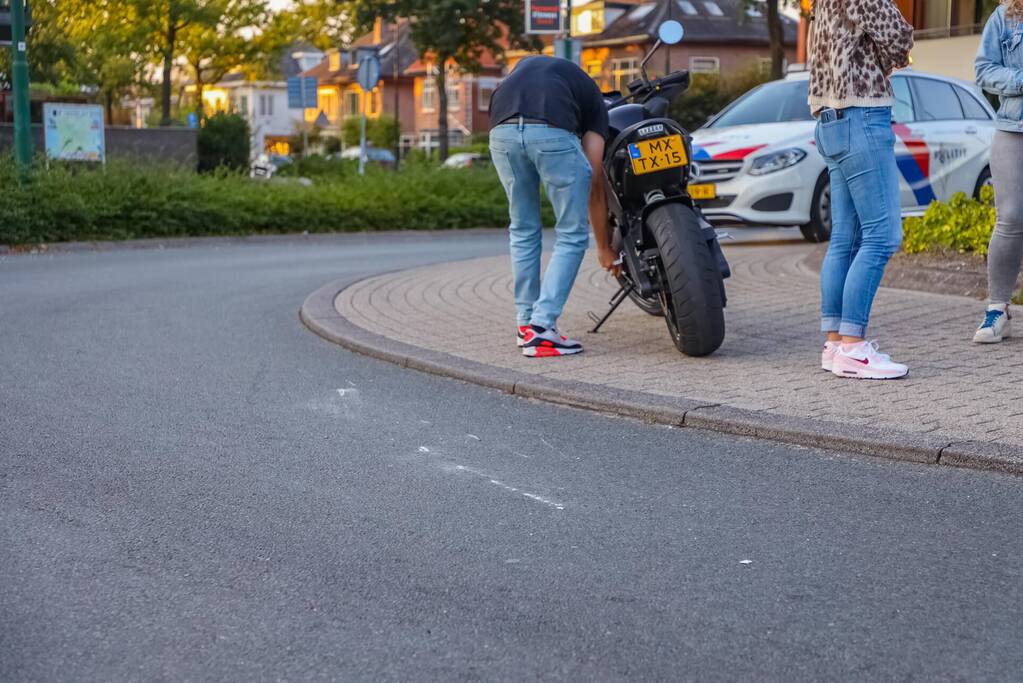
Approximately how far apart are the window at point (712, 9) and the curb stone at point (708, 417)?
70816mm

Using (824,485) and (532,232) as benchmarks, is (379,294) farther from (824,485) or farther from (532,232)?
(824,485)

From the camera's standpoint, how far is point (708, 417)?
5.74m

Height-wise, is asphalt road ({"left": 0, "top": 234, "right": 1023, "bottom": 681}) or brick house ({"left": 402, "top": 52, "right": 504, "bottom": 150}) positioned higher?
brick house ({"left": 402, "top": 52, "right": 504, "bottom": 150})

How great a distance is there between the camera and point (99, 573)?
12.7 feet

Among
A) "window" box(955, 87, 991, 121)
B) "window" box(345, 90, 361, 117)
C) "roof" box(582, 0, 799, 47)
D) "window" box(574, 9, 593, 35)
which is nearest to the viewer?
"window" box(955, 87, 991, 121)

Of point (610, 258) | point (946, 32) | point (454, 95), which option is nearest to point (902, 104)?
point (610, 258)

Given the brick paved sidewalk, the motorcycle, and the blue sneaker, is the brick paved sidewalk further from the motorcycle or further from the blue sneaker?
the motorcycle

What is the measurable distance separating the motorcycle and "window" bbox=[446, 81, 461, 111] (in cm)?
8480

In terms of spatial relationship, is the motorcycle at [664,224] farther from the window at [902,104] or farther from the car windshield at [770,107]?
the window at [902,104]

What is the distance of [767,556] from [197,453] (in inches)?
87.7

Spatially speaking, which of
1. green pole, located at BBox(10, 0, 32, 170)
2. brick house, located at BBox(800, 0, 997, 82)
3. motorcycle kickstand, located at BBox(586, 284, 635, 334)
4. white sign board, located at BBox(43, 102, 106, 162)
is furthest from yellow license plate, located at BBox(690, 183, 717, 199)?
brick house, located at BBox(800, 0, 997, 82)

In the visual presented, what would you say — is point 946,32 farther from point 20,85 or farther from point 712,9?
point 712,9

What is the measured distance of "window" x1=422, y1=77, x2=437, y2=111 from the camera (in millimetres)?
93863

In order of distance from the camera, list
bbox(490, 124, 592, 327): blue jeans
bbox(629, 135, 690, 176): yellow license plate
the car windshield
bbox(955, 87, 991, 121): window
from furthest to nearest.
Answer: bbox(955, 87, 991, 121): window → the car windshield → bbox(490, 124, 592, 327): blue jeans → bbox(629, 135, 690, 176): yellow license plate
